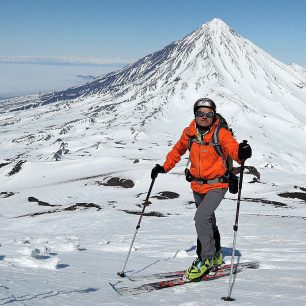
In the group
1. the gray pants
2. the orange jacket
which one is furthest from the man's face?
the gray pants

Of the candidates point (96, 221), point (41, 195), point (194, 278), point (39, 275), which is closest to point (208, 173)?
point (194, 278)

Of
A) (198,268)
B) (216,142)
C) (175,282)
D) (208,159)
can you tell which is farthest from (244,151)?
(175,282)

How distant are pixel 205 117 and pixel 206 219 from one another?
2.06 metres

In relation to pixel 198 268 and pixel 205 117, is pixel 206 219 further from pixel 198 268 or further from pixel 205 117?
pixel 205 117

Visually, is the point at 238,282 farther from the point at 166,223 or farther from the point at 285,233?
the point at 166,223

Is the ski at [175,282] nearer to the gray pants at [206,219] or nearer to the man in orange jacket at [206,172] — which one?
the man in orange jacket at [206,172]

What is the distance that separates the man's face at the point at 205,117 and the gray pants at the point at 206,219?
1.36 meters

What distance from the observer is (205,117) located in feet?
28.5

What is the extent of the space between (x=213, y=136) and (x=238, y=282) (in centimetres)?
283

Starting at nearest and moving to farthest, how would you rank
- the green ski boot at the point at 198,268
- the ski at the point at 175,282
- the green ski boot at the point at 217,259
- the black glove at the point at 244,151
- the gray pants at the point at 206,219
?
the ski at the point at 175,282 < the black glove at the point at 244,151 < the green ski boot at the point at 198,268 < the gray pants at the point at 206,219 < the green ski boot at the point at 217,259

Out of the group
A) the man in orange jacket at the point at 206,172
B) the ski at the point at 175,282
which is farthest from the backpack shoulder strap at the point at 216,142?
the ski at the point at 175,282

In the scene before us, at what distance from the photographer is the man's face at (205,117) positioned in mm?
8672

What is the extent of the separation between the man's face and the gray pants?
1361 millimetres

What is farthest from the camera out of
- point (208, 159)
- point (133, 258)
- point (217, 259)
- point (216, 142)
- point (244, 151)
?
point (133, 258)
